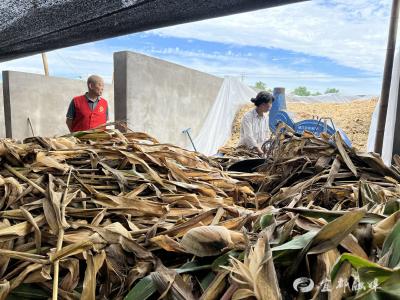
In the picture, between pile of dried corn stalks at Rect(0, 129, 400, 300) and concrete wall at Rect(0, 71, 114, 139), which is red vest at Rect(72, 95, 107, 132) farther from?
concrete wall at Rect(0, 71, 114, 139)

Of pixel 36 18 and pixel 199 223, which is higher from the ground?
pixel 36 18

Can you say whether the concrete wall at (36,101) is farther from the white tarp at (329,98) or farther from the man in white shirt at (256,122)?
the white tarp at (329,98)

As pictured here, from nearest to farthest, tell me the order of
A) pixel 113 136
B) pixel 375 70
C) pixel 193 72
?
1. pixel 113 136
2. pixel 193 72
3. pixel 375 70

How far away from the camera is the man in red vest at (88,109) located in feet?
10.7

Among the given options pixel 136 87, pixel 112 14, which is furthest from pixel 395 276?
pixel 136 87

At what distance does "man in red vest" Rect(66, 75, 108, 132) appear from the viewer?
3.27m

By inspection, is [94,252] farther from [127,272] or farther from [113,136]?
[113,136]

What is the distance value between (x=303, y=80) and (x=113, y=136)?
9.00 m

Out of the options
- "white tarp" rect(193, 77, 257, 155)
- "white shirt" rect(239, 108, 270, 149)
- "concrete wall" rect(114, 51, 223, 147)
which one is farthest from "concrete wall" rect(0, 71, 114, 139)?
"white shirt" rect(239, 108, 270, 149)

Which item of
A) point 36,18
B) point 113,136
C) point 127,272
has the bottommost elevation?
point 127,272

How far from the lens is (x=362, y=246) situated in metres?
0.54

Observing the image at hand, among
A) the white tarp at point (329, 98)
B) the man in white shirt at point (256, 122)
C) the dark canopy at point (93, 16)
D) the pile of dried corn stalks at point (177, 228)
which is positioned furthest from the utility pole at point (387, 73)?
the white tarp at point (329, 98)
